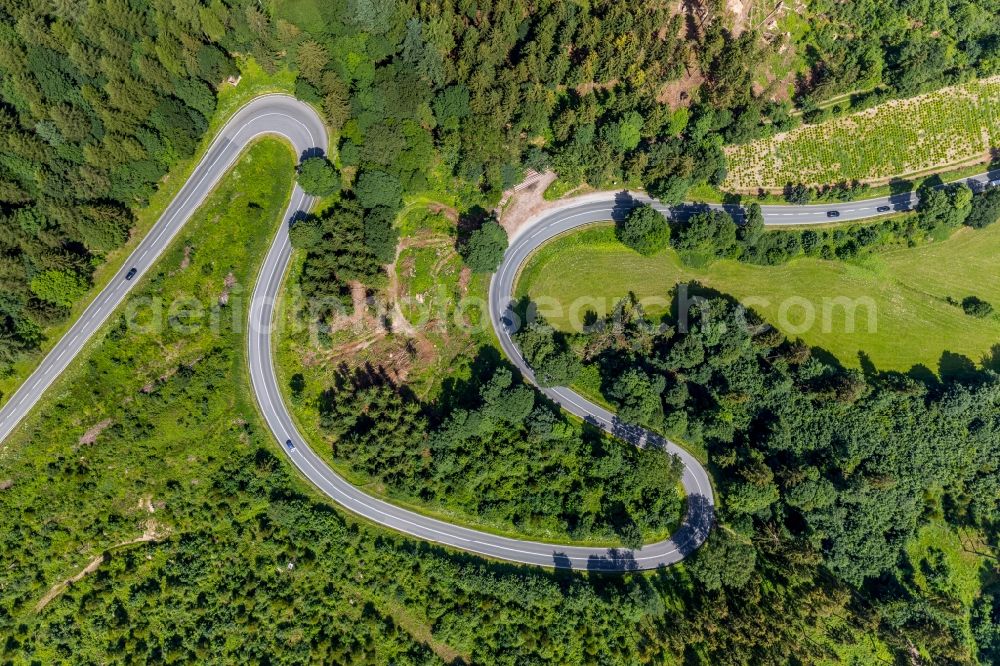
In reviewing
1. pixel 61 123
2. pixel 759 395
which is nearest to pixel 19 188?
pixel 61 123

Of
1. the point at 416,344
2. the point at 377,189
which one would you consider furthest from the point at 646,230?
the point at 377,189

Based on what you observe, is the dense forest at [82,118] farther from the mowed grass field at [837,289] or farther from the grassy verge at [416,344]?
the mowed grass field at [837,289]

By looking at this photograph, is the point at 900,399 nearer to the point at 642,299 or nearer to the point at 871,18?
the point at 642,299

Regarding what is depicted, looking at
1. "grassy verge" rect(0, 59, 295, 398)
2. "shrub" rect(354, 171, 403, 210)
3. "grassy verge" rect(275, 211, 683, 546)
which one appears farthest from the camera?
"grassy verge" rect(275, 211, 683, 546)

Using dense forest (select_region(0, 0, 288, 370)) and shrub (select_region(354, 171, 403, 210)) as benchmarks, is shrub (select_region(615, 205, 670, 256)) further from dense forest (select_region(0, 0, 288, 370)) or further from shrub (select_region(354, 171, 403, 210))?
dense forest (select_region(0, 0, 288, 370))

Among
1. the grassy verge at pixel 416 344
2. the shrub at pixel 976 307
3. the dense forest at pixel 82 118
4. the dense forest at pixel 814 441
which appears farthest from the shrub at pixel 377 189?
the shrub at pixel 976 307

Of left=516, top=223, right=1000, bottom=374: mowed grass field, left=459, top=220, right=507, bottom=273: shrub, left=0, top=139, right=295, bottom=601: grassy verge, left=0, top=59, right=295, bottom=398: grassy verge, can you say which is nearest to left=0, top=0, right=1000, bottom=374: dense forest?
left=0, top=59, right=295, bottom=398: grassy verge
